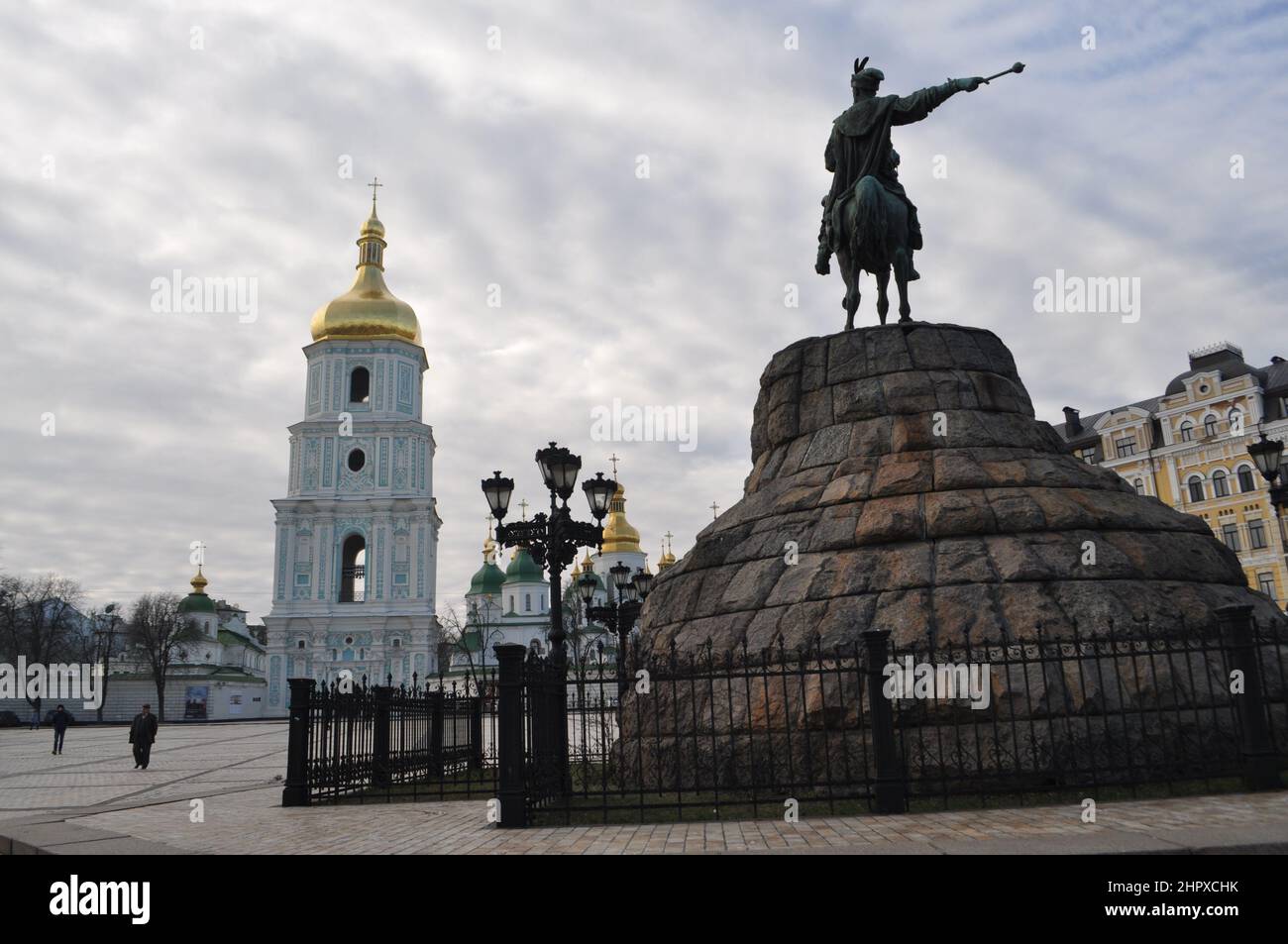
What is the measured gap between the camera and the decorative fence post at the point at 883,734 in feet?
27.5

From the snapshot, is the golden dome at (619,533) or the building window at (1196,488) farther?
the golden dome at (619,533)

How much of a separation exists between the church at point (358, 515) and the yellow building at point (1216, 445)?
3902 centimetres

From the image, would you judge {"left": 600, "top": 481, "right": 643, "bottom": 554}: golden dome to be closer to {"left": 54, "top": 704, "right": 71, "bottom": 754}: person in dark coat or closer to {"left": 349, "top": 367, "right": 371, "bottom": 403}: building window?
{"left": 349, "top": 367, "right": 371, "bottom": 403}: building window

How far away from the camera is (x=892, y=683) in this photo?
8.81m

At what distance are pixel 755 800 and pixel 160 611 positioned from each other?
2777 inches

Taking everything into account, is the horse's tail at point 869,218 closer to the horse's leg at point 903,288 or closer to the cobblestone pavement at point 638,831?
the horse's leg at point 903,288

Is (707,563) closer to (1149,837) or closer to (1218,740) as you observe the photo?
(1218,740)

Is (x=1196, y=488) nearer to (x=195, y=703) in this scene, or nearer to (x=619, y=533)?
(x=619, y=533)

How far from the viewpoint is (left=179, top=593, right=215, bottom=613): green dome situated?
70.4 meters

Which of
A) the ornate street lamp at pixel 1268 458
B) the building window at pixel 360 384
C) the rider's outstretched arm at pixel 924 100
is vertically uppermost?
the building window at pixel 360 384

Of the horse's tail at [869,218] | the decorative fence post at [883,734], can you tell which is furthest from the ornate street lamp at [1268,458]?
the decorative fence post at [883,734]

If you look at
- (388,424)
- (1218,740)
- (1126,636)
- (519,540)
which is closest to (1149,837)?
(1126,636)

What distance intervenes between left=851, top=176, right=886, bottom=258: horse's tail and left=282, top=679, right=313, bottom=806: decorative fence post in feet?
29.5
